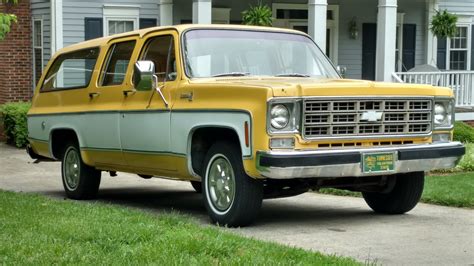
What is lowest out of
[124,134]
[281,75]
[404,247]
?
[404,247]

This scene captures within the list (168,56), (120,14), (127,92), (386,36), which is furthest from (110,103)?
(386,36)

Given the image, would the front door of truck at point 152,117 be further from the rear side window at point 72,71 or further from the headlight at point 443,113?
the headlight at point 443,113

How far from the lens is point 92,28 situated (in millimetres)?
19391

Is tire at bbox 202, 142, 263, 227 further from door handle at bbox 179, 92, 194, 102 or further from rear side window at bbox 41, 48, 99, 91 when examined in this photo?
rear side window at bbox 41, 48, 99, 91

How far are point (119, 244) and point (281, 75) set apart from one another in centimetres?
312

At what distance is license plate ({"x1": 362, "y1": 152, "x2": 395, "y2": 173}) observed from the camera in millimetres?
7570

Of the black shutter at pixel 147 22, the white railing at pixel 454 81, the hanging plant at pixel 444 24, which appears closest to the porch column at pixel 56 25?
the black shutter at pixel 147 22

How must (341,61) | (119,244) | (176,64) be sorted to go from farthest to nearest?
(341,61)
(176,64)
(119,244)

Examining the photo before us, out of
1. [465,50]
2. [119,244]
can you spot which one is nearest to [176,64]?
[119,244]

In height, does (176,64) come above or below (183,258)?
above

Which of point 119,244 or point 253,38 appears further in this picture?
point 253,38

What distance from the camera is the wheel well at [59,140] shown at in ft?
35.2

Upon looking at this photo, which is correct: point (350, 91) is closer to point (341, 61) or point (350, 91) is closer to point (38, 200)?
point (38, 200)

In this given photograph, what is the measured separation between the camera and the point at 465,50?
2377cm
